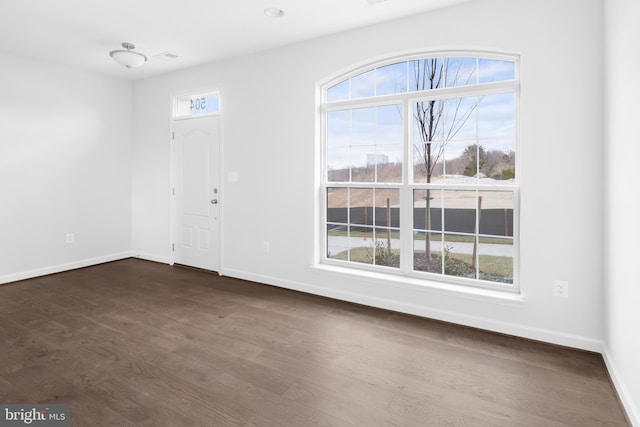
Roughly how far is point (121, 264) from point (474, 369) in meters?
4.96

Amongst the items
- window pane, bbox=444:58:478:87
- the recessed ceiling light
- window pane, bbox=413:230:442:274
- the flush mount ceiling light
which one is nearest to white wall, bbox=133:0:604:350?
window pane, bbox=444:58:478:87

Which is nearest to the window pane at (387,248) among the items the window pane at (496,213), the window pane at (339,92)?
the window pane at (496,213)

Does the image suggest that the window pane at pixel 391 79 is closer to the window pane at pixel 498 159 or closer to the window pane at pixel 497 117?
the window pane at pixel 497 117

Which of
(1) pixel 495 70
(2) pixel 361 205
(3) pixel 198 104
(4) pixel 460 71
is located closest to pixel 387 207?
(2) pixel 361 205

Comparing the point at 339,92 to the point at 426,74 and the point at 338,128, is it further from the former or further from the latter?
the point at 426,74

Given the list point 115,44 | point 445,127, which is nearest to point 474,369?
point 445,127

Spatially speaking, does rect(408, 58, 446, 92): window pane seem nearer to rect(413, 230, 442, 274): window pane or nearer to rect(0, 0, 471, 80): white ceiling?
rect(0, 0, 471, 80): white ceiling

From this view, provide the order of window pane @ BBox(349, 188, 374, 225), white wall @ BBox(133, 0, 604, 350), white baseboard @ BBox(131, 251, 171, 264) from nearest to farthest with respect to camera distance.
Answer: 1. white wall @ BBox(133, 0, 604, 350)
2. window pane @ BBox(349, 188, 374, 225)
3. white baseboard @ BBox(131, 251, 171, 264)

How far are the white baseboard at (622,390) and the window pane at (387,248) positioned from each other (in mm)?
1733

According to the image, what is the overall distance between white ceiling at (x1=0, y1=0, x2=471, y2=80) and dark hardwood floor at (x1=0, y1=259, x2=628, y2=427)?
9.11 ft

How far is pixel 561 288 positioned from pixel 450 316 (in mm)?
889

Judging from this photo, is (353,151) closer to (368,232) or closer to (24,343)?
(368,232)

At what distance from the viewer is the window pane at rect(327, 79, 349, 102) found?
3.88 meters

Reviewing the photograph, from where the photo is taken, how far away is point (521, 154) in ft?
9.52
